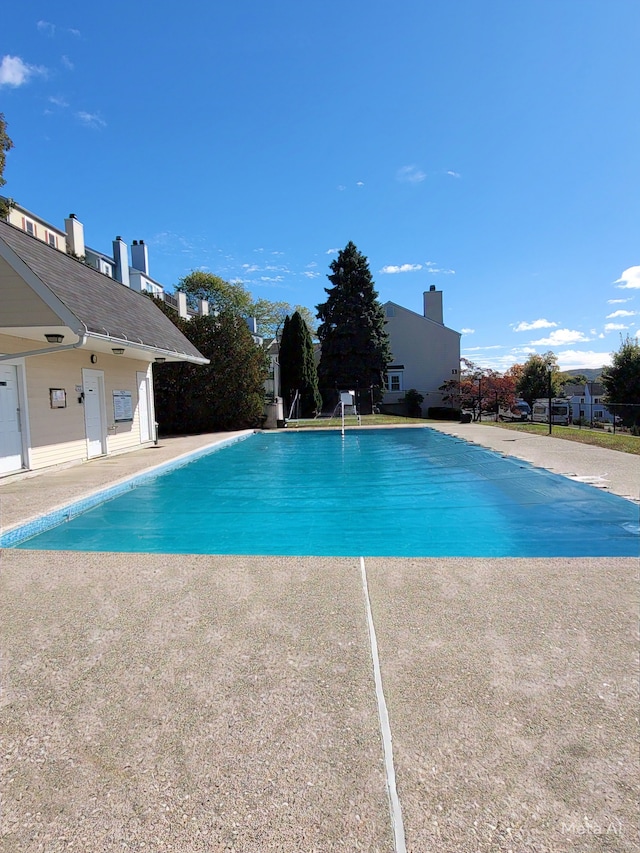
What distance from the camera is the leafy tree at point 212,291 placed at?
136 feet

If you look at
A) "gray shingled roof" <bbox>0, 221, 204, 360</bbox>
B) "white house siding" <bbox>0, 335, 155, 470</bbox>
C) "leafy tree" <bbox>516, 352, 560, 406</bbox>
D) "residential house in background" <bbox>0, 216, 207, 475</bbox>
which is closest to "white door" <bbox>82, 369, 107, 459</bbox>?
"residential house in background" <bbox>0, 216, 207, 475</bbox>

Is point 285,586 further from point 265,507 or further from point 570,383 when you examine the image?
point 570,383

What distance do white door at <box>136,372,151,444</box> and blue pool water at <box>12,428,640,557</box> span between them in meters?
3.46

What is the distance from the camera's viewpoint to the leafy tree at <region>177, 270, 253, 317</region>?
4144 centimetres

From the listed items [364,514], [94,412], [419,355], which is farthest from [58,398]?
[419,355]

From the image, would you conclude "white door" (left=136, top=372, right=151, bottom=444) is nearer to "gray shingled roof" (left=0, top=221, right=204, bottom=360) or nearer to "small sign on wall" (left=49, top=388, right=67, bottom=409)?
"gray shingled roof" (left=0, top=221, right=204, bottom=360)

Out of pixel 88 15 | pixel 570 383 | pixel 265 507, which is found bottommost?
pixel 265 507

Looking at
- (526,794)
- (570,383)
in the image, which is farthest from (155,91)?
(570,383)

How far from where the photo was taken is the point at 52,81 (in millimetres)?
10609

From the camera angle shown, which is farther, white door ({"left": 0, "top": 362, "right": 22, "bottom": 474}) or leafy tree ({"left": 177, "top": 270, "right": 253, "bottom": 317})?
leafy tree ({"left": 177, "top": 270, "right": 253, "bottom": 317})

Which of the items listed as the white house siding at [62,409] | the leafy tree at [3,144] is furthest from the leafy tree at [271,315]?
the white house siding at [62,409]

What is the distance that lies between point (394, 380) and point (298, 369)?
830 centimetres

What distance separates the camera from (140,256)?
33.0 metres

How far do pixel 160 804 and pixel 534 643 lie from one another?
199 cm
